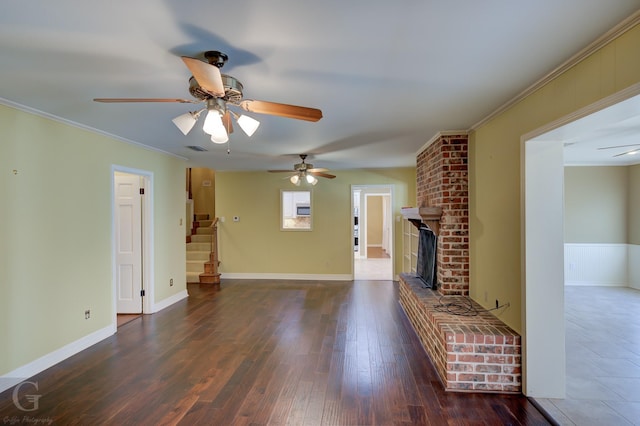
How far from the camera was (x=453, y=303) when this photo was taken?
129 inches

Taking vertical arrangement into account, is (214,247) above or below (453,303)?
above

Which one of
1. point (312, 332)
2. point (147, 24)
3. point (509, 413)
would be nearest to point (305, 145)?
point (312, 332)

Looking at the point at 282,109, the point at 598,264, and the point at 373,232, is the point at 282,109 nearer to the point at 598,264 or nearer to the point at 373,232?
the point at 598,264

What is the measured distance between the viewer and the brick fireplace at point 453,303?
2.49 m

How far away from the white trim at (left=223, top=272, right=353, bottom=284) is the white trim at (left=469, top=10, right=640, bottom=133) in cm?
478

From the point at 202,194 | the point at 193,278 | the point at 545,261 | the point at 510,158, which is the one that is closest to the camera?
the point at 545,261

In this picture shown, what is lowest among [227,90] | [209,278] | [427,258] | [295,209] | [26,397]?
[26,397]

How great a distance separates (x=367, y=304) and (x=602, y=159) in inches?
187

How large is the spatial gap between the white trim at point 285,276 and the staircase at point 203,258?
0.40 meters

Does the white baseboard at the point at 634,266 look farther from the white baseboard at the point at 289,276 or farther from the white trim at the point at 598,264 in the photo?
the white baseboard at the point at 289,276

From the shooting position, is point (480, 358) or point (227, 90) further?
point (480, 358)

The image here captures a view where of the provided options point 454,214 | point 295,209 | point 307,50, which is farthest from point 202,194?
point 307,50

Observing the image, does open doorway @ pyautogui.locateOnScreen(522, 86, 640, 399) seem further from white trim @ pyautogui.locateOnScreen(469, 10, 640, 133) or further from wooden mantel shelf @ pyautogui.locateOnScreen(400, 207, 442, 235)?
wooden mantel shelf @ pyautogui.locateOnScreen(400, 207, 442, 235)

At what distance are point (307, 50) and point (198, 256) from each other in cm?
607
